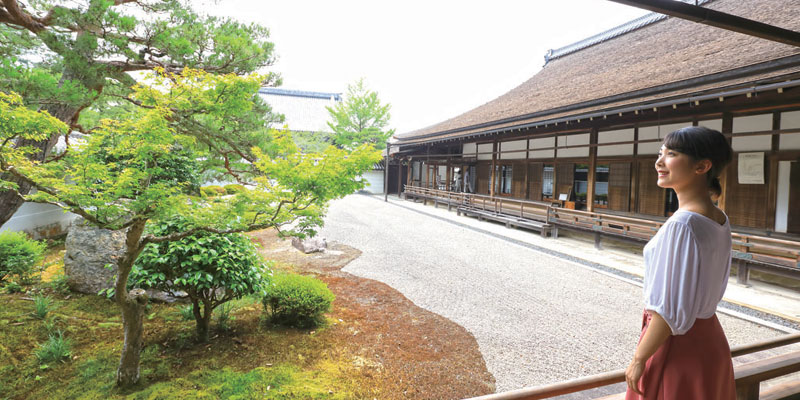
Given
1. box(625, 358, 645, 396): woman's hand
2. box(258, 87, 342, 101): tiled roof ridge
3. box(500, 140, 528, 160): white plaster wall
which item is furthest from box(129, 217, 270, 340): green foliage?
box(258, 87, 342, 101): tiled roof ridge

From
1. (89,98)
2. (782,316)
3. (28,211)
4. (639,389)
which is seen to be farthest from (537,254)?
(28,211)

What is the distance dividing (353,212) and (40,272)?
10081 mm

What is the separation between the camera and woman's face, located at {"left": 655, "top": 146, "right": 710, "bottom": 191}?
3.76ft

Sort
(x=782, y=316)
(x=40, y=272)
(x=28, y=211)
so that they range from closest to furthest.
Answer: (x=782, y=316) → (x=40, y=272) → (x=28, y=211)

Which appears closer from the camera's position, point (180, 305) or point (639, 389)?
point (639, 389)

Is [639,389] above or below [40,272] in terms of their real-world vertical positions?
above

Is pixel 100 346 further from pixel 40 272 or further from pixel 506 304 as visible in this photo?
pixel 506 304

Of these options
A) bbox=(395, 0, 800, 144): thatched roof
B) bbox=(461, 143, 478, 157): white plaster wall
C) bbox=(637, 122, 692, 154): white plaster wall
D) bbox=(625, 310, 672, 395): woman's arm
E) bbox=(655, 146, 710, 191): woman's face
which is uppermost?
bbox=(395, 0, 800, 144): thatched roof

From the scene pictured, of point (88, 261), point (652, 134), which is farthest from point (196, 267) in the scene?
point (652, 134)

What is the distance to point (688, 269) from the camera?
1.06m

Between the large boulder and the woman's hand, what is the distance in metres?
6.07

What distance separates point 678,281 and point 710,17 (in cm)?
191

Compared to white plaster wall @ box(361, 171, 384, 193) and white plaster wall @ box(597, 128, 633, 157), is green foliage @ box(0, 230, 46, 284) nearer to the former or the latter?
white plaster wall @ box(597, 128, 633, 157)

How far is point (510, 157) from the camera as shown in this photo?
46.8ft
